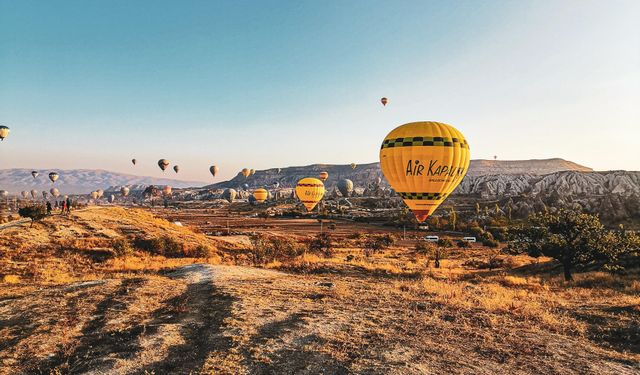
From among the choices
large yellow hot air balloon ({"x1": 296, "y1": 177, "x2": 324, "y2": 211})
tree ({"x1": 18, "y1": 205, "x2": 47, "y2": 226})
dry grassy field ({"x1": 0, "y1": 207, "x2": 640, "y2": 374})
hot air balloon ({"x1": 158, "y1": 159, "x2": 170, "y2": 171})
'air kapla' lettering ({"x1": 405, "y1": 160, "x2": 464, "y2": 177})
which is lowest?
dry grassy field ({"x1": 0, "y1": 207, "x2": 640, "y2": 374})

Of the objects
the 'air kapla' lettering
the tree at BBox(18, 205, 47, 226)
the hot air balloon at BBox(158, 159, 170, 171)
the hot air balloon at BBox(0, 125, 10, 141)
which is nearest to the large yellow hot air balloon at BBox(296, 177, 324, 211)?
the tree at BBox(18, 205, 47, 226)

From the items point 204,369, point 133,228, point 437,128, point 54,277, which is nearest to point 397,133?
point 437,128

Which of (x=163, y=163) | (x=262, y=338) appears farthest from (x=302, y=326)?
(x=163, y=163)

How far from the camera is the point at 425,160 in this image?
2508 cm

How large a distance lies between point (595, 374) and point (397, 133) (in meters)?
19.6

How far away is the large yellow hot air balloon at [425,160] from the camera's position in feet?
82.3

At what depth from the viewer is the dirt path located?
8.82 m

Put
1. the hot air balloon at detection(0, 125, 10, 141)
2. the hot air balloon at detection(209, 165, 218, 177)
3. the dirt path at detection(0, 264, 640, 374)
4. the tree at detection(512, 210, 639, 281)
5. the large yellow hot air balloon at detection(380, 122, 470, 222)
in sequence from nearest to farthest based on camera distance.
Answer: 1. the dirt path at detection(0, 264, 640, 374)
2. the large yellow hot air balloon at detection(380, 122, 470, 222)
3. the tree at detection(512, 210, 639, 281)
4. the hot air balloon at detection(0, 125, 10, 141)
5. the hot air balloon at detection(209, 165, 218, 177)

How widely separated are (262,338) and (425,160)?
1833 cm

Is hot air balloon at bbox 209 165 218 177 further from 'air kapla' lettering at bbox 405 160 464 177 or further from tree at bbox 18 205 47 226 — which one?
'air kapla' lettering at bbox 405 160 464 177

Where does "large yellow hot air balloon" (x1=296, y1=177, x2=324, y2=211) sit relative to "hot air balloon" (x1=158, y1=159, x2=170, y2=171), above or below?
below

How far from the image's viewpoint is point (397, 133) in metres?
26.3

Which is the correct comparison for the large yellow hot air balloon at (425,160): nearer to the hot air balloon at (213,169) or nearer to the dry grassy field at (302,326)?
the dry grassy field at (302,326)

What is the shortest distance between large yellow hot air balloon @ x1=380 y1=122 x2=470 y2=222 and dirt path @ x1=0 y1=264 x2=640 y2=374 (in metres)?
11.7
